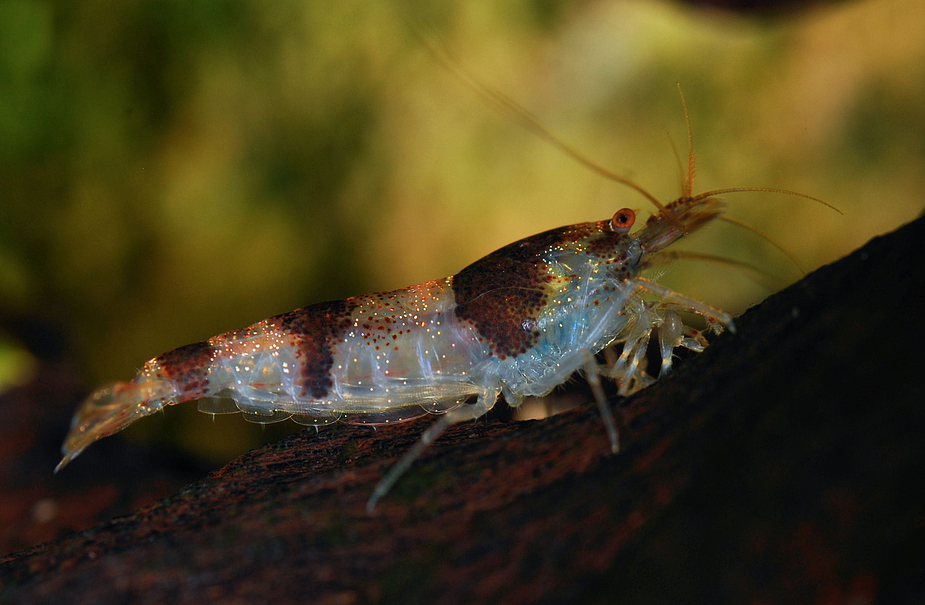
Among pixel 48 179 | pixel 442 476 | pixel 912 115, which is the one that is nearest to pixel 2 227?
pixel 48 179

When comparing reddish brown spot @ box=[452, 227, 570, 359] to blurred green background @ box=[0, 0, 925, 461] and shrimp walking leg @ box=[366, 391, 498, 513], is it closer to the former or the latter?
shrimp walking leg @ box=[366, 391, 498, 513]

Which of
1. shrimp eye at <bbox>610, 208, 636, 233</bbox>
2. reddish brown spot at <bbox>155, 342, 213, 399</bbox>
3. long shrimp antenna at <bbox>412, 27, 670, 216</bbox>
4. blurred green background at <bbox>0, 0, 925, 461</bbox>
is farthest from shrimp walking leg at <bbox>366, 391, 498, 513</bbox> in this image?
long shrimp antenna at <bbox>412, 27, 670, 216</bbox>

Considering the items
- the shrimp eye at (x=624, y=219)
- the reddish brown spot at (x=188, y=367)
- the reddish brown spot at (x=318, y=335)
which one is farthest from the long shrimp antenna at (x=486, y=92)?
the reddish brown spot at (x=188, y=367)

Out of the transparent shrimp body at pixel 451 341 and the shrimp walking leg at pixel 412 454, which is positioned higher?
the transparent shrimp body at pixel 451 341

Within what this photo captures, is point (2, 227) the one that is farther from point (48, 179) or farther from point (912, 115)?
point (912, 115)

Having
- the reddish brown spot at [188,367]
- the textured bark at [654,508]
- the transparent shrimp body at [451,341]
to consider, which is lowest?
the textured bark at [654,508]

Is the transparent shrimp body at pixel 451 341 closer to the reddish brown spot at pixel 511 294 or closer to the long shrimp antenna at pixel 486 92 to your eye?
Answer: the reddish brown spot at pixel 511 294

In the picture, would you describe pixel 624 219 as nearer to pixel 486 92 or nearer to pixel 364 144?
pixel 486 92
